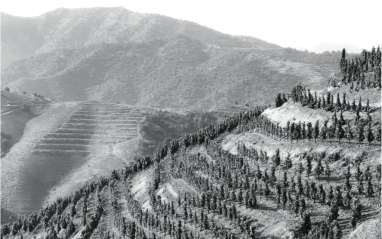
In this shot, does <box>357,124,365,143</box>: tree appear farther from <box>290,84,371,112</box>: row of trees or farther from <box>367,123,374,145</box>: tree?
<box>290,84,371,112</box>: row of trees

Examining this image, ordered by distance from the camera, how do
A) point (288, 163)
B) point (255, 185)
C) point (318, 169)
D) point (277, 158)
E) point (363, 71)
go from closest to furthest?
point (318, 169)
point (255, 185)
point (288, 163)
point (277, 158)
point (363, 71)

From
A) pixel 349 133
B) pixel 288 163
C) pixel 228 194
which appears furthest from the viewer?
pixel 288 163

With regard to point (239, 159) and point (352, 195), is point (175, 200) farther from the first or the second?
point (352, 195)

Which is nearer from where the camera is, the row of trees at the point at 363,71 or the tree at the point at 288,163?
the tree at the point at 288,163

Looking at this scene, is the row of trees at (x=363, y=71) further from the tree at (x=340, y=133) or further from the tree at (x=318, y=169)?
the tree at (x=318, y=169)

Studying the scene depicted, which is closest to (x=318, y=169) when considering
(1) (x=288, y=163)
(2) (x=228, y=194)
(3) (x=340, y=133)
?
(3) (x=340, y=133)

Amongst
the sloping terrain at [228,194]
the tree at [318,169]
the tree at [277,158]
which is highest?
the tree at [318,169]

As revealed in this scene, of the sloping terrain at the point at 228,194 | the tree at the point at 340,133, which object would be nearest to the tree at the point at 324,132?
the sloping terrain at the point at 228,194

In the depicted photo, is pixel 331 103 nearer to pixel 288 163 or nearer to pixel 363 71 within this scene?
pixel 363 71

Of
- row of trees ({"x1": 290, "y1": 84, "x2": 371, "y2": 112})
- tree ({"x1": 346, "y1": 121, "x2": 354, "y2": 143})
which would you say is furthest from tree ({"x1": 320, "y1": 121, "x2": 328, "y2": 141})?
row of trees ({"x1": 290, "y1": 84, "x2": 371, "y2": 112})

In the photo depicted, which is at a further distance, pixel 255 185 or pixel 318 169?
pixel 255 185

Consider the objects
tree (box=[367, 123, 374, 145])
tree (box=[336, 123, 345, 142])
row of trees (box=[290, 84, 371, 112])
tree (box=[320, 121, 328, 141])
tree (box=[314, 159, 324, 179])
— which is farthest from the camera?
row of trees (box=[290, 84, 371, 112])

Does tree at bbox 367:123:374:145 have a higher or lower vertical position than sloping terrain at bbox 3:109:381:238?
higher
